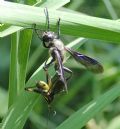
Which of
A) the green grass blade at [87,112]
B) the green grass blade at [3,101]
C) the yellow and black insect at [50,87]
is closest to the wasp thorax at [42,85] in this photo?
the yellow and black insect at [50,87]

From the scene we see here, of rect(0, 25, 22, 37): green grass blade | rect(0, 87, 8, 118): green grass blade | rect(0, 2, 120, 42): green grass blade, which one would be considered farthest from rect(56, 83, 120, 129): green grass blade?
rect(0, 87, 8, 118): green grass blade

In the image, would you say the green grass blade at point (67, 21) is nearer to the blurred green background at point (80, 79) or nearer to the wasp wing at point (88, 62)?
the wasp wing at point (88, 62)

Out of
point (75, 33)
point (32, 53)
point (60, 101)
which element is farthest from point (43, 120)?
point (75, 33)

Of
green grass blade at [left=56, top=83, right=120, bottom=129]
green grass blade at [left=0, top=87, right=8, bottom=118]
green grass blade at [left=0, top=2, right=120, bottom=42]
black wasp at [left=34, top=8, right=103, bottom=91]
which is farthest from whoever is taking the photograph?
green grass blade at [left=0, top=87, right=8, bottom=118]

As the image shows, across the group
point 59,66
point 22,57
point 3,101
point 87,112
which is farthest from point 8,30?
point 3,101

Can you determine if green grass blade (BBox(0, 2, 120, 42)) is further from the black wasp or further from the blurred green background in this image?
the blurred green background

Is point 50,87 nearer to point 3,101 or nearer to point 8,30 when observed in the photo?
point 8,30
